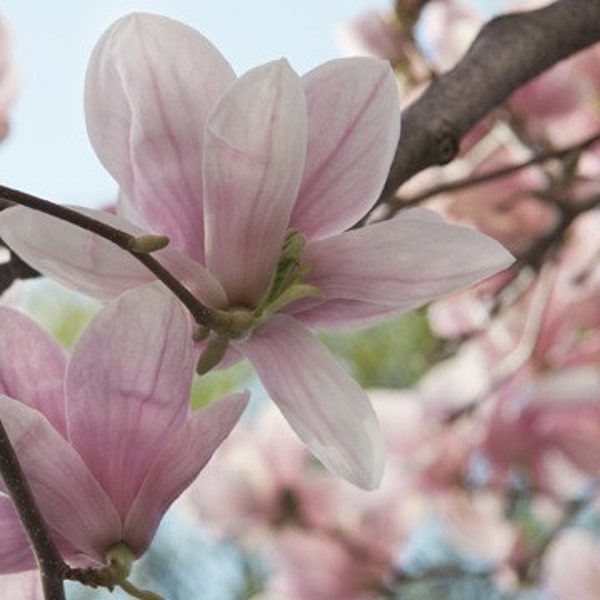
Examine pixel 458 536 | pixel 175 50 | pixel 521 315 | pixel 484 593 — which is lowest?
pixel 484 593

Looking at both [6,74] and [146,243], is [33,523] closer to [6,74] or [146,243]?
[146,243]

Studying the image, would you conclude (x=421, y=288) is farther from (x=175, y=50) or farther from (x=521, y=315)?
(x=521, y=315)

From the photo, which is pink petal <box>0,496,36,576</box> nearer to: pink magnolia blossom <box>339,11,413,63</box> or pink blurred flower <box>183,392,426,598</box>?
pink magnolia blossom <box>339,11,413,63</box>

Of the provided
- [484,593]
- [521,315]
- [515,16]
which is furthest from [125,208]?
[484,593]

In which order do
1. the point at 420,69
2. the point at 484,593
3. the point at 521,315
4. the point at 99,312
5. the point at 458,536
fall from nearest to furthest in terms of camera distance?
the point at 99,312, the point at 420,69, the point at 521,315, the point at 458,536, the point at 484,593

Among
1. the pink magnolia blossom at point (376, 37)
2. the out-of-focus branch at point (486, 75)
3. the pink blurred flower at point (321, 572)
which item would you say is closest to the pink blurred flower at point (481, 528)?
the pink blurred flower at point (321, 572)

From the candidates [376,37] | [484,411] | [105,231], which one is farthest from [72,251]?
[484,411]

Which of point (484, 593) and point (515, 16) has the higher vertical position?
point (515, 16)
